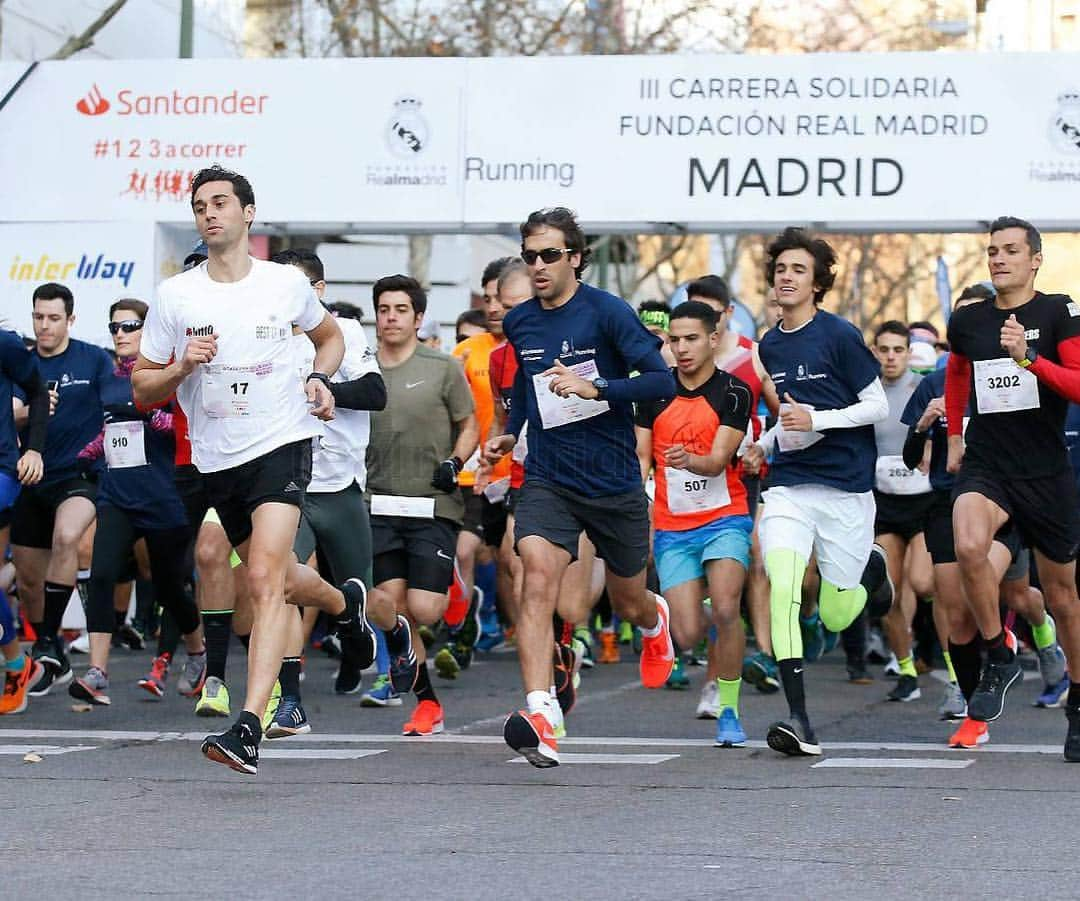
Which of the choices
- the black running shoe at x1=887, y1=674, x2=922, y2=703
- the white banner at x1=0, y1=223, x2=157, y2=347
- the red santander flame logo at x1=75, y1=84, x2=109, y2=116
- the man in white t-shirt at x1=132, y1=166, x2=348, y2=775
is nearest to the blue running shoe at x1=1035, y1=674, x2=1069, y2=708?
the black running shoe at x1=887, y1=674, x2=922, y2=703

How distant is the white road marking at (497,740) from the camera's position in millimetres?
9367

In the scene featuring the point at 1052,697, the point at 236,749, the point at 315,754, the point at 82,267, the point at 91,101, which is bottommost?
the point at 1052,697

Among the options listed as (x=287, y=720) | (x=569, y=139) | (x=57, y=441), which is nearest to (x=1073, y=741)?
(x=287, y=720)

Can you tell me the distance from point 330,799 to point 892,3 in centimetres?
3379

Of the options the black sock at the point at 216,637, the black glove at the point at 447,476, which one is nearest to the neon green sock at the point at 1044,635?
the black glove at the point at 447,476

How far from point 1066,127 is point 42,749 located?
28.3 ft

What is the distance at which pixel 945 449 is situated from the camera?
11.8m

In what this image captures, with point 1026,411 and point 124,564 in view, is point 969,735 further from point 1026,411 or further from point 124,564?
point 124,564

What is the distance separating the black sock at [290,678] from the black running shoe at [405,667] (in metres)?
0.51

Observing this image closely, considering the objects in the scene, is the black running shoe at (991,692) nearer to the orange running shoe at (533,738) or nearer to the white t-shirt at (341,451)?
the orange running shoe at (533,738)

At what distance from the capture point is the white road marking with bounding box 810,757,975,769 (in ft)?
28.1

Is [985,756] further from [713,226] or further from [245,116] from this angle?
[245,116]

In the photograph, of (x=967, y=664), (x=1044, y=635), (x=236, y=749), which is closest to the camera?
(x=236, y=749)

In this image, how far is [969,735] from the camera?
943 cm
